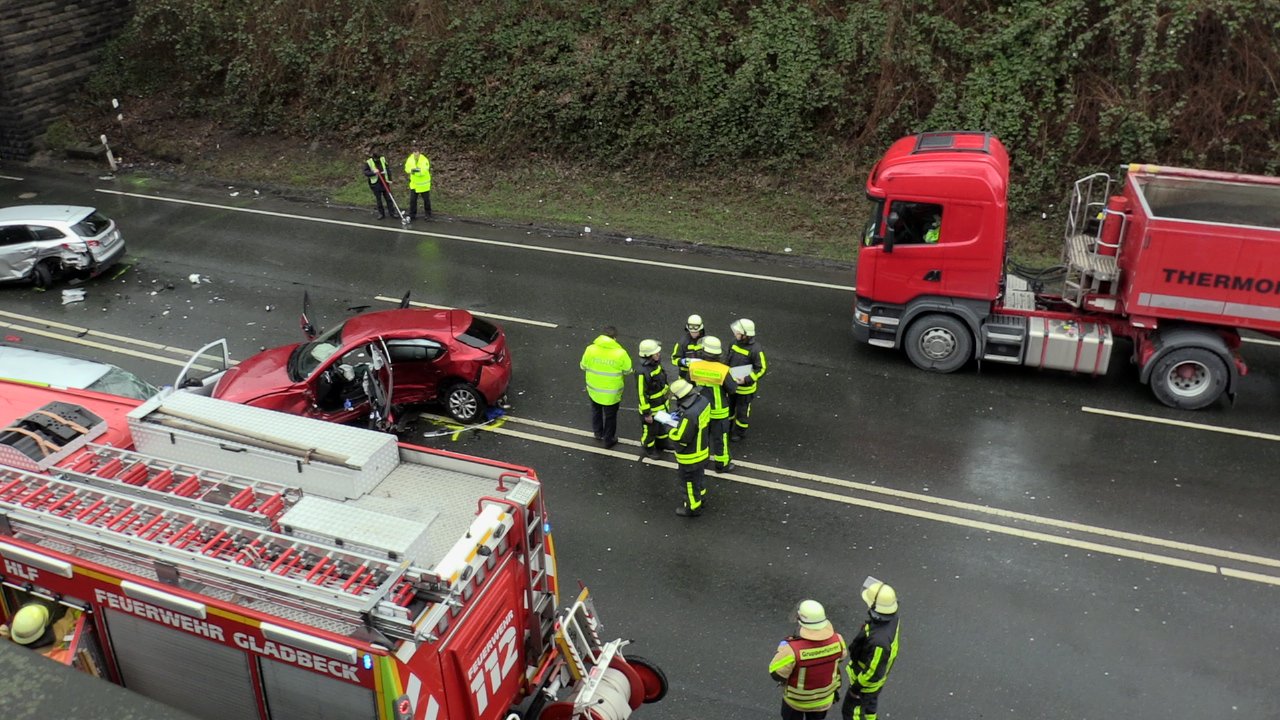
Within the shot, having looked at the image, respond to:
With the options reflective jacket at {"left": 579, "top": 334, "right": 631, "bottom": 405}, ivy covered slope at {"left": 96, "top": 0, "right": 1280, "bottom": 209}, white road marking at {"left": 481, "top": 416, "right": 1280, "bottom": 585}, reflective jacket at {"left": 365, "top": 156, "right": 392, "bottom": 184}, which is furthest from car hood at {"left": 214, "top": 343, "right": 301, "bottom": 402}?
ivy covered slope at {"left": 96, "top": 0, "right": 1280, "bottom": 209}

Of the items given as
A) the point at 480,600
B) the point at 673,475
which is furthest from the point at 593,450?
the point at 480,600

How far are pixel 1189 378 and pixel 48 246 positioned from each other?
16829 mm

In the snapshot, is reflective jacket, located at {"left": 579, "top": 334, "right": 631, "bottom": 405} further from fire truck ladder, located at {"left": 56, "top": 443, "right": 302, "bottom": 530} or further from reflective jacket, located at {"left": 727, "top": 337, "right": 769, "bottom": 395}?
fire truck ladder, located at {"left": 56, "top": 443, "right": 302, "bottom": 530}

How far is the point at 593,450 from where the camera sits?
38.3 feet

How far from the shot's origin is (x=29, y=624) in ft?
19.9

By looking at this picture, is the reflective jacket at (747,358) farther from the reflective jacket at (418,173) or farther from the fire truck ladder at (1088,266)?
the reflective jacket at (418,173)

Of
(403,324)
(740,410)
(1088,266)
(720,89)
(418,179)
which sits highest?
(720,89)

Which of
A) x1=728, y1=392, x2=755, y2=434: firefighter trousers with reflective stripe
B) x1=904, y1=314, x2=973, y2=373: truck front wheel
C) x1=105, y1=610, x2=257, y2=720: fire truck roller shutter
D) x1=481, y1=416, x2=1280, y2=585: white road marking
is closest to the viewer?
x1=105, y1=610, x2=257, y2=720: fire truck roller shutter

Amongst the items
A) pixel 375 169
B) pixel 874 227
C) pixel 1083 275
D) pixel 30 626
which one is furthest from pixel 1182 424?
pixel 375 169

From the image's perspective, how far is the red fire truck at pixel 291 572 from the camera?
18.4ft

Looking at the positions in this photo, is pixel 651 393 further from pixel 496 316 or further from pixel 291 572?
pixel 291 572

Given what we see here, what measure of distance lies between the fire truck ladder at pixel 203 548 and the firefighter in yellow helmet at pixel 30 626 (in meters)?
0.42

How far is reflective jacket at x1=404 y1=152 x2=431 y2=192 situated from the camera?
61.7ft

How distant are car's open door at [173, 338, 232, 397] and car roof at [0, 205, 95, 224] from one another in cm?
463
